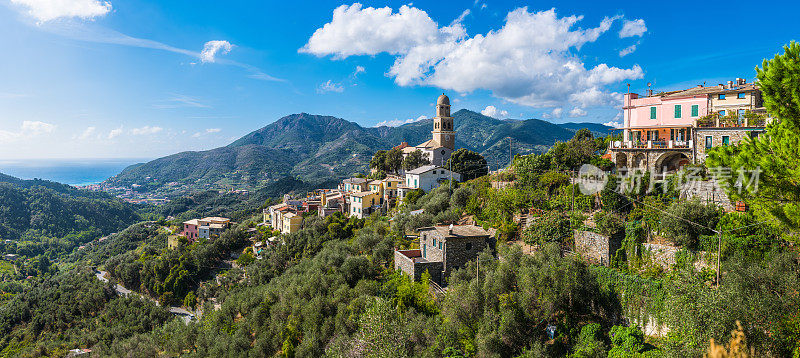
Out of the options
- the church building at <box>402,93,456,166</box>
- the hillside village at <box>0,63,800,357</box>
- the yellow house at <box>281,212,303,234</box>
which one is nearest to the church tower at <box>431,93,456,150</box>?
the church building at <box>402,93,456,166</box>

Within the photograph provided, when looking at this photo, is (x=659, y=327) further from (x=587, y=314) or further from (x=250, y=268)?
(x=250, y=268)

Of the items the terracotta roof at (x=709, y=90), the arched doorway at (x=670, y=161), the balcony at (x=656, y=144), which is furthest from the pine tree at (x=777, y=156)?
the terracotta roof at (x=709, y=90)

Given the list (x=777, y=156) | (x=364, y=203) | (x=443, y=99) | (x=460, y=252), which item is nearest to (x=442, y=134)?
(x=443, y=99)

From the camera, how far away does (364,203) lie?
4684 centimetres

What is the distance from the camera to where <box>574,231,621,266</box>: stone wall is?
1730 cm

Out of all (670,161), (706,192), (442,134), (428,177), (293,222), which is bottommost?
(293,222)

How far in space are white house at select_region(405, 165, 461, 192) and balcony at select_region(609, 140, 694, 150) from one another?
19.2 meters

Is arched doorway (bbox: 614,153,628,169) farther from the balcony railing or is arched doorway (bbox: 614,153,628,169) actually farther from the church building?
the church building

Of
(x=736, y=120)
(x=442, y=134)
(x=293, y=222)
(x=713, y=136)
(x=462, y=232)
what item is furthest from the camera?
(x=442, y=134)

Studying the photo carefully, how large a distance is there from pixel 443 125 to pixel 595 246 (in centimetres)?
4354

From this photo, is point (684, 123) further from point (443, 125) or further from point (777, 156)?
point (443, 125)

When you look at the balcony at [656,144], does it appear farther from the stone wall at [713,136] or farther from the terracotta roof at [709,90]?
the terracotta roof at [709,90]

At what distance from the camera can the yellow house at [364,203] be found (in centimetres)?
4675

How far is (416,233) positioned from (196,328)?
802 inches
